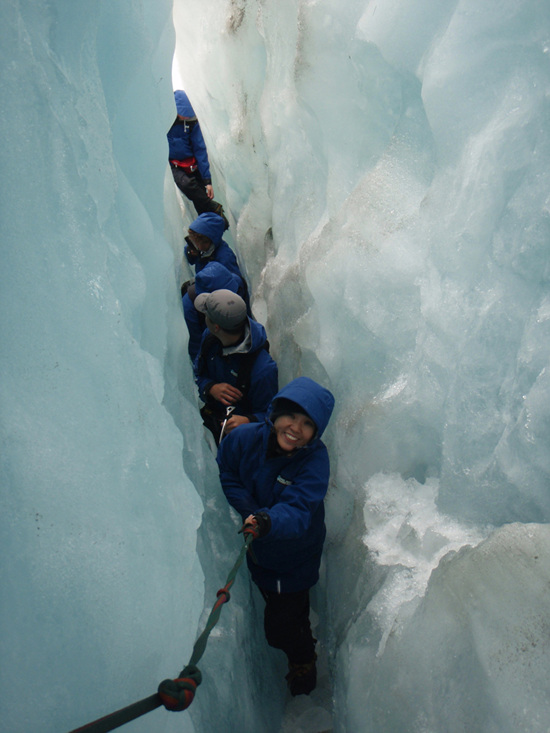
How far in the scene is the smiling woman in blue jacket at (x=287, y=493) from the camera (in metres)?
1.59

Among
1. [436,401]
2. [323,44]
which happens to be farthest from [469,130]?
[323,44]

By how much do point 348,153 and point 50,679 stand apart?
6.65 ft

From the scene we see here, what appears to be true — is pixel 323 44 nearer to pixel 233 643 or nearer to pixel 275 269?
pixel 275 269

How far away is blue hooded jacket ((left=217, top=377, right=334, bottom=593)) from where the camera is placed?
159cm

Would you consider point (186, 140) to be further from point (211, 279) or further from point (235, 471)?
point (235, 471)

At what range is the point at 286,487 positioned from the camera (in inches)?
64.2

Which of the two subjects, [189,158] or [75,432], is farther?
[189,158]

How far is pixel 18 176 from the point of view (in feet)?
4.10

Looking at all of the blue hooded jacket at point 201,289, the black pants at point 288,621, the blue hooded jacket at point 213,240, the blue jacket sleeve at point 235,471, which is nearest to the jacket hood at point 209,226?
the blue hooded jacket at point 213,240

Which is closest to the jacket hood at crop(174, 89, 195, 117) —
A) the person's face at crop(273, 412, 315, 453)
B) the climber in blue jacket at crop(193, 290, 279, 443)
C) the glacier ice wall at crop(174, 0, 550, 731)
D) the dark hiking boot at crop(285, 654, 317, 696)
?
the glacier ice wall at crop(174, 0, 550, 731)

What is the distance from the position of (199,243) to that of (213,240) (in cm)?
9

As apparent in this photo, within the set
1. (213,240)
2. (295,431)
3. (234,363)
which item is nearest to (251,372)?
(234,363)

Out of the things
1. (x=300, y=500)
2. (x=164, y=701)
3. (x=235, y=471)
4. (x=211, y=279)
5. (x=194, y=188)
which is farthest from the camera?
(x=194, y=188)

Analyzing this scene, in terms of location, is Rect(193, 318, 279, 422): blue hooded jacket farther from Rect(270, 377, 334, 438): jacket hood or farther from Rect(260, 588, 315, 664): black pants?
Rect(260, 588, 315, 664): black pants
